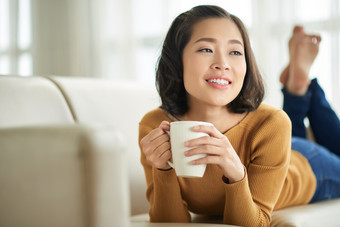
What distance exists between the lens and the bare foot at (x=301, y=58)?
175 cm

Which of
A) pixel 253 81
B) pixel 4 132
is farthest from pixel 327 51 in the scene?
pixel 4 132

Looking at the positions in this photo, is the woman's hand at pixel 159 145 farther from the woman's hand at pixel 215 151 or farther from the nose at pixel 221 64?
the nose at pixel 221 64

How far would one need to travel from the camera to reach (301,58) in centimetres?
175

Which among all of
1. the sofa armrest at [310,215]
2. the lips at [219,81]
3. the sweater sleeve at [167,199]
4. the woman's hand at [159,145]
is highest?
the lips at [219,81]

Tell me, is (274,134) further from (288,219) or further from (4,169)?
(4,169)

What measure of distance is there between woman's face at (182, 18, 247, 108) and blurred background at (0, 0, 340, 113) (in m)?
0.81

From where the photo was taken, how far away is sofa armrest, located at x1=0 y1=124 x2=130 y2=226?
655 millimetres

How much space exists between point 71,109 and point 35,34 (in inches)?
112

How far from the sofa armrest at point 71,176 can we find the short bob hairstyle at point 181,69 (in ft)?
1.70

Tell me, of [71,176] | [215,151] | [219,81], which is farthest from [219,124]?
[71,176]

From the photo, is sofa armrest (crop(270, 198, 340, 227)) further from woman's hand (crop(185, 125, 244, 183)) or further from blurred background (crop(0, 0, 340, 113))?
blurred background (crop(0, 0, 340, 113))

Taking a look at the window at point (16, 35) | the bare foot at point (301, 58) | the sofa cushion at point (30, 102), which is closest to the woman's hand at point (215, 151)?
the sofa cushion at point (30, 102)

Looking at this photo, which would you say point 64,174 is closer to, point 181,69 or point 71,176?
Result: point 71,176

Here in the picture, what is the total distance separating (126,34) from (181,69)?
2.36m
